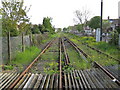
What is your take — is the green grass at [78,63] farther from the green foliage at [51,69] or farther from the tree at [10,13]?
the tree at [10,13]

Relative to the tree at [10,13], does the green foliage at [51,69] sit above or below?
below

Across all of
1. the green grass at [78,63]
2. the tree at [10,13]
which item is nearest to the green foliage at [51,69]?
the green grass at [78,63]

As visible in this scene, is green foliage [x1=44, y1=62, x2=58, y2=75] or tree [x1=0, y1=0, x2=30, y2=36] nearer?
green foliage [x1=44, y1=62, x2=58, y2=75]

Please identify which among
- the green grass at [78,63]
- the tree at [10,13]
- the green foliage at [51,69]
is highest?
the tree at [10,13]

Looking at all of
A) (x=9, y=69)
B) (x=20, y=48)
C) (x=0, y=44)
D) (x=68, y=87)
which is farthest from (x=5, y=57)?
(x=68, y=87)

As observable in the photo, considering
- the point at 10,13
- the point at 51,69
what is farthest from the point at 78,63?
the point at 10,13

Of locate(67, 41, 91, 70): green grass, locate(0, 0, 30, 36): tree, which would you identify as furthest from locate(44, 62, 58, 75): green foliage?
locate(0, 0, 30, 36): tree

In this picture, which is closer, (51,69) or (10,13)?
(51,69)

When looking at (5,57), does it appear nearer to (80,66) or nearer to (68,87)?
(80,66)

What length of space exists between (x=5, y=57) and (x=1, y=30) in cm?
163

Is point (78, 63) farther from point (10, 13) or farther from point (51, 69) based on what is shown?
point (10, 13)

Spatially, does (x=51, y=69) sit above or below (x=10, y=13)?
below

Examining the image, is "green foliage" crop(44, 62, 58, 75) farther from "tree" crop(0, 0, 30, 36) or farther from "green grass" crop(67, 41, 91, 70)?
"tree" crop(0, 0, 30, 36)

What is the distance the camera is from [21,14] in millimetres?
9508
